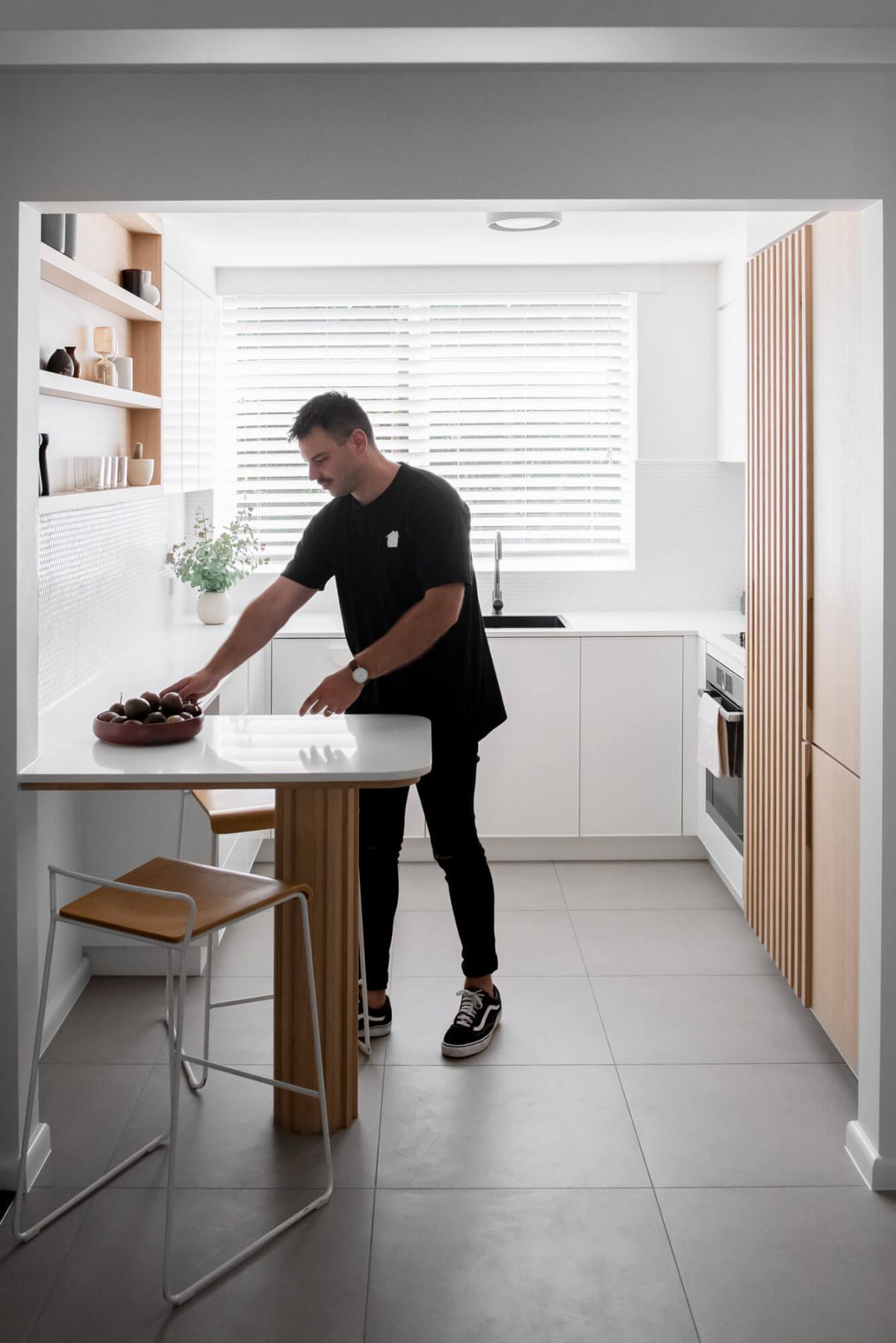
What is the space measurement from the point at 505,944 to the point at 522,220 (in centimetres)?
235

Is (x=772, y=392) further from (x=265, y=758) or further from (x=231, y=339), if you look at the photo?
(x=231, y=339)

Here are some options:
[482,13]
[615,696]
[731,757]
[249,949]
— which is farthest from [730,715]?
[482,13]

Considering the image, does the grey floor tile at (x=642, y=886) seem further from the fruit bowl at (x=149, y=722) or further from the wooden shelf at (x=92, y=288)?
the wooden shelf at (x=92, y=288)

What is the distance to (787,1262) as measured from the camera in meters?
2.42

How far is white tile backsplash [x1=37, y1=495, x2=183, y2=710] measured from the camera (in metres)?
3.62

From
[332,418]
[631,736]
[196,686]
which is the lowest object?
[631,736]

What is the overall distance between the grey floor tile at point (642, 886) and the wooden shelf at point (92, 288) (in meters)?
2.51

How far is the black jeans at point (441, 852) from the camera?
11.0 feet

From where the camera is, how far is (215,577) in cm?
498

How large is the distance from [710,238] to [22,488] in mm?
3216

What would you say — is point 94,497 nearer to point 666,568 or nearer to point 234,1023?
point 234,1023

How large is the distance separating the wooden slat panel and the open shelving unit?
75.1 inches

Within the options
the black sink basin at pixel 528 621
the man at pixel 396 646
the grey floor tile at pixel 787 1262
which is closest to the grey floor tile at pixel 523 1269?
the grey floor tile at pixel 787 1262

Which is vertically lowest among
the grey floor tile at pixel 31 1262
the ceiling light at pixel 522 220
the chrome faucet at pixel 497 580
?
the grey floor tile at pixel 31 1262
